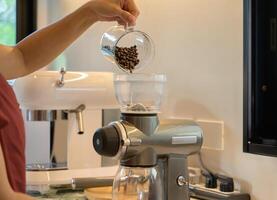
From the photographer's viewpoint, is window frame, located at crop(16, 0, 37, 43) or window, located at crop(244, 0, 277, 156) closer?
window, located at crop(244, 0, 277, 156)

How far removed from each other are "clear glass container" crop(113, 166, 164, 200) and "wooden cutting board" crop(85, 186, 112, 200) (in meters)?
0.39

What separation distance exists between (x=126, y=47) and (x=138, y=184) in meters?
0.32

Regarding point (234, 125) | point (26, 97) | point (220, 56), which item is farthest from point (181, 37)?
point (26, 97)

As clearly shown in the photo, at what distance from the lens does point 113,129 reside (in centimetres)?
79

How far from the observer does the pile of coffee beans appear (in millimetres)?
1009

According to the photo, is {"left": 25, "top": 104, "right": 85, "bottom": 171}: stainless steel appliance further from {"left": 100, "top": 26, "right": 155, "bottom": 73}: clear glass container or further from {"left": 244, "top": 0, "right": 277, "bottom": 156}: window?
{"left": 244, "top": 0, "right": 277, "bottom": 156}: window

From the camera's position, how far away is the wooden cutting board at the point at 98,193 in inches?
49.4

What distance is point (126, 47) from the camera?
1030 millimetres

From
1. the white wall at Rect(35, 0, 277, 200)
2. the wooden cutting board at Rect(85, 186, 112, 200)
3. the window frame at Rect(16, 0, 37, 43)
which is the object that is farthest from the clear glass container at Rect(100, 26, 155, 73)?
the window frame at Rect(16, 0, 37, 43)

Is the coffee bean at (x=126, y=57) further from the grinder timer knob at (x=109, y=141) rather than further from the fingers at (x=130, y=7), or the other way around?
the grinder timer knob at (x=109, y=141)

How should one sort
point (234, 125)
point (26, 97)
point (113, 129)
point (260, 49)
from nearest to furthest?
point (113, 129) < point (260, 49) < point (234, 125) < point (26, 97)

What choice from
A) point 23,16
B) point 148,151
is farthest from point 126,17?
point 23,16

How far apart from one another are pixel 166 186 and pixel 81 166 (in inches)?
28.4

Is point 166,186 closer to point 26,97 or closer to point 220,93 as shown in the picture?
point 220,93
